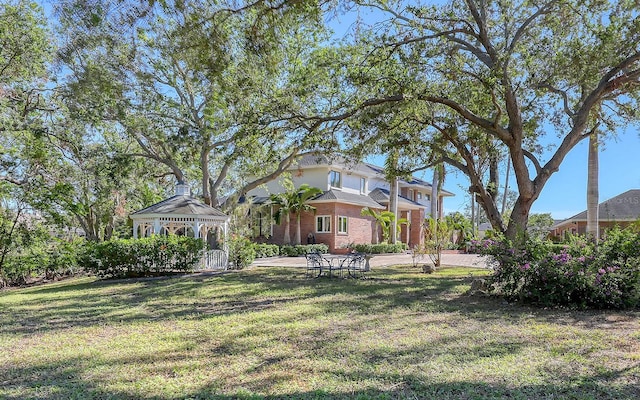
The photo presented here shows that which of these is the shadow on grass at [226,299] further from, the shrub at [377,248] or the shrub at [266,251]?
the shrub at [377,248]

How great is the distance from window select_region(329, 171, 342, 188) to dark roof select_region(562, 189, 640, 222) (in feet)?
63.5

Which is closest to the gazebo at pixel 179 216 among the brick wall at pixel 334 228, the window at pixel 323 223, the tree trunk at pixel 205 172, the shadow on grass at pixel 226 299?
the tree trunk at pixel 205 172

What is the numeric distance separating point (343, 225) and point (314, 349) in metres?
25.6

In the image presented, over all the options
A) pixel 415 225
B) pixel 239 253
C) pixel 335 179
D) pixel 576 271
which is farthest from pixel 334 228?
pixel 576 271

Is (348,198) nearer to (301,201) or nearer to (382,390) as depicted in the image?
(301,201)

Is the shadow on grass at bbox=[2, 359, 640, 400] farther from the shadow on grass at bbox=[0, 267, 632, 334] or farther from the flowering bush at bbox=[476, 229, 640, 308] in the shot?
the flowering bush at bbox=[476, 229, 640, 308]

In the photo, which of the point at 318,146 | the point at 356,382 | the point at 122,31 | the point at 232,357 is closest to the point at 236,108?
the point at 318,146

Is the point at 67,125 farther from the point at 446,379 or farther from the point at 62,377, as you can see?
the point at 446,379

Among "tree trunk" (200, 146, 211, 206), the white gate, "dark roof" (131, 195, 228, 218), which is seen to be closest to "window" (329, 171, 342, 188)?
"tree trunk" (200, 146, 211, 206)

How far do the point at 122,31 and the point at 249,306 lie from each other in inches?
241

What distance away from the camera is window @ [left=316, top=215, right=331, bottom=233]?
31.1m

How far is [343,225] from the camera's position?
31703mm

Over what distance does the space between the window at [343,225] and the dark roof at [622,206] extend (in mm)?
18649

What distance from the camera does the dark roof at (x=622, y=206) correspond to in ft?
106
